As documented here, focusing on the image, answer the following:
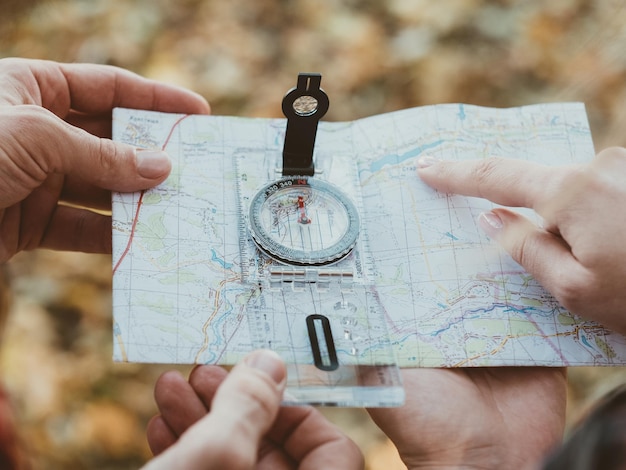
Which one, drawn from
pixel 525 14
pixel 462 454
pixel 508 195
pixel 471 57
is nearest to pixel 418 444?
pixel 462 454

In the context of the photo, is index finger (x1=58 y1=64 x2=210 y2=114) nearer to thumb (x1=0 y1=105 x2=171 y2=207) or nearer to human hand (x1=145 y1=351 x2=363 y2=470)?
thumb (x1=0 y1=105 x2=171 y2=207)

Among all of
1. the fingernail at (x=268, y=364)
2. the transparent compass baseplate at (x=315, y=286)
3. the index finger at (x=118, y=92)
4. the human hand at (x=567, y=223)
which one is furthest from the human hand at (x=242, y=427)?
the index finger at (x=118, y=92)

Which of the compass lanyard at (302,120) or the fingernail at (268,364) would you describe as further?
the compass lanyard at (302,120)

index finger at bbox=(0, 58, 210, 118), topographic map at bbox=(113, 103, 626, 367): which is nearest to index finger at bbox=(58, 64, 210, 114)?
index finger at bbox=(0, 58, 210, 118)

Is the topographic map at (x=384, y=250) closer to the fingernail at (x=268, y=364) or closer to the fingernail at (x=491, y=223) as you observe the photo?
the fingernail at (x=491, y=223)

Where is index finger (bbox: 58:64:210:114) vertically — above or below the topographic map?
above

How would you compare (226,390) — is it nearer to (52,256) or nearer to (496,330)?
(496,330)

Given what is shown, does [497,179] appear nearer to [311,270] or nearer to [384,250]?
[384,250]
